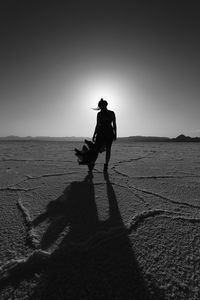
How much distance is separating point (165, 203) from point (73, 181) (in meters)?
1.36

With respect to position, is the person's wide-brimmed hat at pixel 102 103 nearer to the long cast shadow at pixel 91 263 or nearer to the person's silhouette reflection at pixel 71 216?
the person's silhouette reflection at pixel 71 216

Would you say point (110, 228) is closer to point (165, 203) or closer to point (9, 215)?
point (165, 203)

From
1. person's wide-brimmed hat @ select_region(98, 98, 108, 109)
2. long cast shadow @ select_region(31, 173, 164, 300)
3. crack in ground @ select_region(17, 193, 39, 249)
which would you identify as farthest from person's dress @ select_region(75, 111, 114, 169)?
long cast shadow @ select_region(31, 173, 164, 300)

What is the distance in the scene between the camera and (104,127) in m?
3.35

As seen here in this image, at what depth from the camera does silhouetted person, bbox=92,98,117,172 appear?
3326 millimetres

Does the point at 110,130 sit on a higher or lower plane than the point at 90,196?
higher

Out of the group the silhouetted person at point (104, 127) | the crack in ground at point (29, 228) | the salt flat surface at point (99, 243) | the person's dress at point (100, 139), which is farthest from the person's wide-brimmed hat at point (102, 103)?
the crack in ground at point (29, 228)

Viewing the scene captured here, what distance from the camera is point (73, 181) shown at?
282cm

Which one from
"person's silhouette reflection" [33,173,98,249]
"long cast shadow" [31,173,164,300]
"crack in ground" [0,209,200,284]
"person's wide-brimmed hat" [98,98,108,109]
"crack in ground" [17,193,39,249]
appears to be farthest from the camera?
"person's wide-brimmed hat" [98,98,108,109]

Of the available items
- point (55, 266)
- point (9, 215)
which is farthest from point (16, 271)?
point (9, 215)

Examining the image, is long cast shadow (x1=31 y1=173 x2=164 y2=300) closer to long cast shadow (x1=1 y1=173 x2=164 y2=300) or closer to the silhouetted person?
long cast shadow (x1=1 y1=173 x2=164 y2=300)

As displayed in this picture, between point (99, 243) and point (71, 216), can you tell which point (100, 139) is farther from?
point (99, 243)

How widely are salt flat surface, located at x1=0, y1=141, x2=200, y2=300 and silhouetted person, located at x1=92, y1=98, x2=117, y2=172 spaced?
120 centimetres

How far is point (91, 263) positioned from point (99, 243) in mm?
188
